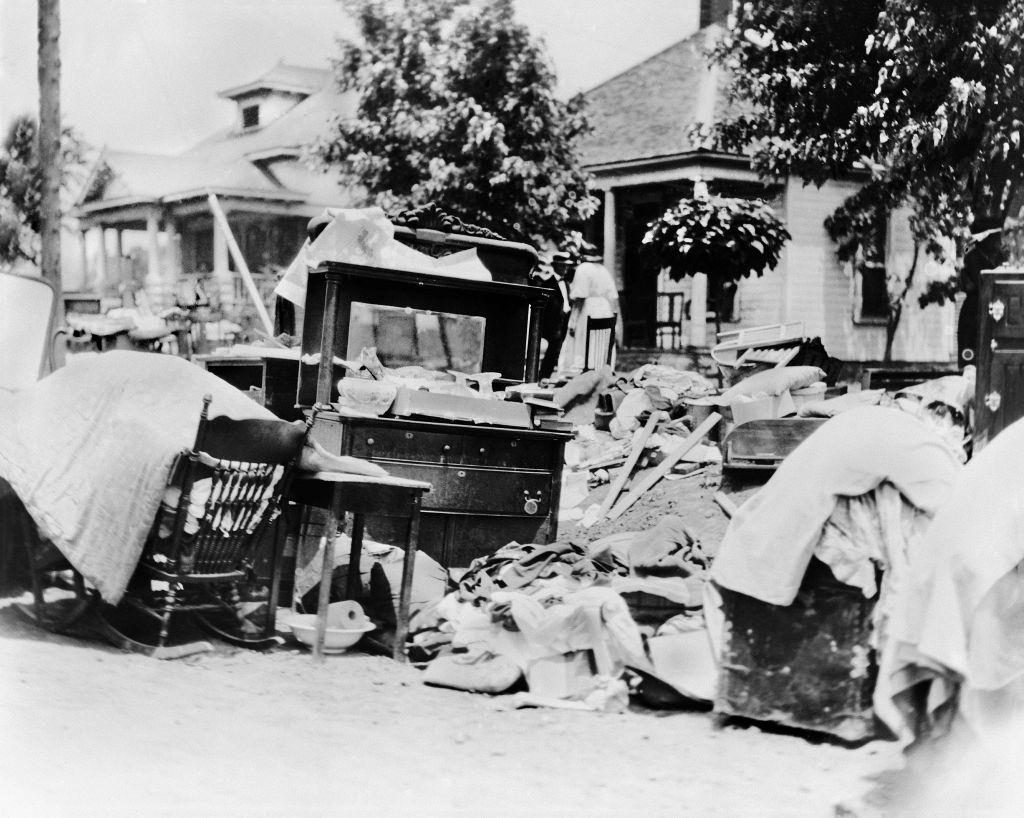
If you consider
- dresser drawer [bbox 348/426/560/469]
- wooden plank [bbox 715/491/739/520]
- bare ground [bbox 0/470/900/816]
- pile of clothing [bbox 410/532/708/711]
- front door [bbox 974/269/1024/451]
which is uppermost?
front door [bbox 974/269/1024/451]

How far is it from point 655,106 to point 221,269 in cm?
753

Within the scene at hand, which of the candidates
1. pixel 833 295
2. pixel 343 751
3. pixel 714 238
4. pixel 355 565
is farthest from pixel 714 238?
pixel 343 751

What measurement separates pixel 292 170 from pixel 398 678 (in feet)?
29.4

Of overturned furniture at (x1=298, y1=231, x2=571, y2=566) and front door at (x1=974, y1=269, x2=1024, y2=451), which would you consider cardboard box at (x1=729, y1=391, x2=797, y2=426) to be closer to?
overturned furniture at (x1=298, y1=231, x2=571, y2=566)

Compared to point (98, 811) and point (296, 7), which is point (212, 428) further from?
point (296, 7)

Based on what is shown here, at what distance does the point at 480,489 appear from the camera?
291 inches

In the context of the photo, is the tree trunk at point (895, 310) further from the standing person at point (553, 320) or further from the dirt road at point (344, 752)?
the dirt road at point (344, 752)

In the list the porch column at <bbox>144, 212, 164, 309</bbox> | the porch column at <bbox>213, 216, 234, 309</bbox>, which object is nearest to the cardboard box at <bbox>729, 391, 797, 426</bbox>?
the porch column at <bbox>213, 216, 234, 309</bbox>

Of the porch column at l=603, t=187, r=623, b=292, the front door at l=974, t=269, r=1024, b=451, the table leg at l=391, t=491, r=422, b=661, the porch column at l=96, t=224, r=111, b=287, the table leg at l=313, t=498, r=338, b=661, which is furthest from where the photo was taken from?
the porch column at l=603, t=187, r=623, b=292

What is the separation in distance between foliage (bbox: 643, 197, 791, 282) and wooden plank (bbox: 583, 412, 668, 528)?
11.7 feet

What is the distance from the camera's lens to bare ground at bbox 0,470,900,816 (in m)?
3.80

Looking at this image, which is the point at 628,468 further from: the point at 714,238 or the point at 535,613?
the point at 714,238

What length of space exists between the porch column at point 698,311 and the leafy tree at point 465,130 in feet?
9.63

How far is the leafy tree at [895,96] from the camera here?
8992mm
